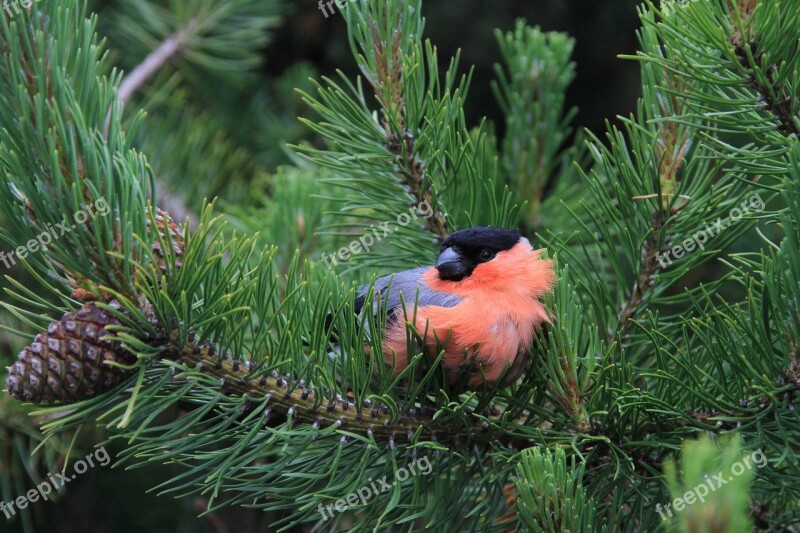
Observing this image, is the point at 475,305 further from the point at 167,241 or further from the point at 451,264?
the point at 167,241

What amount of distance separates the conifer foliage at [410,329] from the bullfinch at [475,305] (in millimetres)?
48

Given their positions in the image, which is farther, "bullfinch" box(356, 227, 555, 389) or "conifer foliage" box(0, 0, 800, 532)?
"bullfinch" box(356, 227, 555, 389)

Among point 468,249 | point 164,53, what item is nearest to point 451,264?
point 468,249

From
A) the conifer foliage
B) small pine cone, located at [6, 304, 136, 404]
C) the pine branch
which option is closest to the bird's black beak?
the conifer foliage

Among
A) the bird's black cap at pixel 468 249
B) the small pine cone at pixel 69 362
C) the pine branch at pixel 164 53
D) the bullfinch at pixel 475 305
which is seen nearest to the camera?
the small pine cone at pixel 69 362

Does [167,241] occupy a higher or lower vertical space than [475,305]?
higher

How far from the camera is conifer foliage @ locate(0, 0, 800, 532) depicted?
1.09 metres

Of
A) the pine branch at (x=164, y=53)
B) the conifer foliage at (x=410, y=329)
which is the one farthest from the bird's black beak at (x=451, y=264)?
the pine branch at (x=164, y=53)

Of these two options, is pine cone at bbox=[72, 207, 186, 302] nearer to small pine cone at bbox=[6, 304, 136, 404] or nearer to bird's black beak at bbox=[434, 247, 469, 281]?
small pine cone at bbox=[6, 304, 136, 404]

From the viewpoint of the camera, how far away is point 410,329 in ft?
4.02

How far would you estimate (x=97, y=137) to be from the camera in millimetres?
1119

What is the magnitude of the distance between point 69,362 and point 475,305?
760mm

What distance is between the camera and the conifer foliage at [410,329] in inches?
42.8

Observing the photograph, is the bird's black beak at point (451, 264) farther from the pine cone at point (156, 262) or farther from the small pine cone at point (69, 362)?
the small pine cone at point (69, 362)
